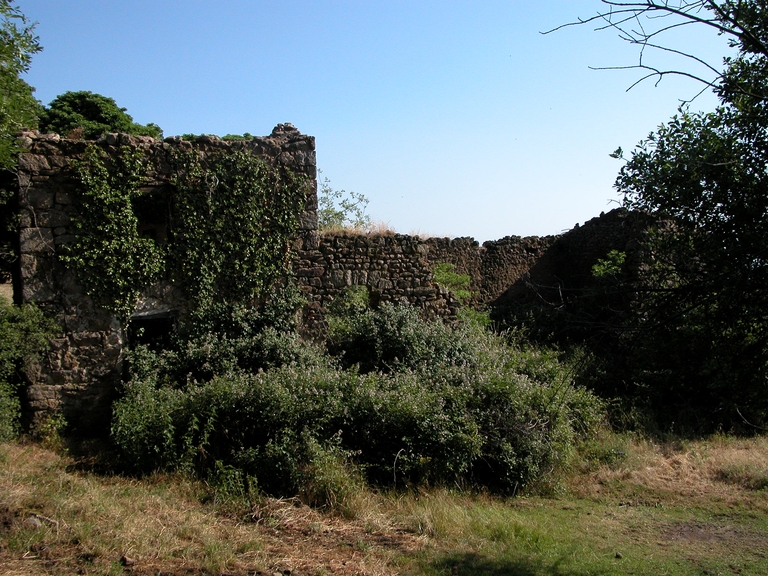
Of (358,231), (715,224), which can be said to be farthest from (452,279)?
(715,224)

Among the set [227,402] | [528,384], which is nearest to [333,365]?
[227,402]

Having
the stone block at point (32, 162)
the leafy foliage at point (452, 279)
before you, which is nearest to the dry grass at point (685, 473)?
the leafy foliage at point (452, 279)

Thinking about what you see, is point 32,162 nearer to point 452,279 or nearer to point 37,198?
point 37,198

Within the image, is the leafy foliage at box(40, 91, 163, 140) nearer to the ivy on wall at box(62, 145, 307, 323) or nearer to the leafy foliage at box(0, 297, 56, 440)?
the ivy on wall at box(62, 145, 307, 323)

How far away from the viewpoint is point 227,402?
824 centimetres

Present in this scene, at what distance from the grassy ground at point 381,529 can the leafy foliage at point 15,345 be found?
0.58 meters

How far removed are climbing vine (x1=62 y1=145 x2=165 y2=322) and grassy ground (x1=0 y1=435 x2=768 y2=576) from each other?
2.49 metres

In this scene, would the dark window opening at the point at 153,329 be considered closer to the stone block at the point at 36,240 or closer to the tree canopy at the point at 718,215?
the stone block at the point at 36,240

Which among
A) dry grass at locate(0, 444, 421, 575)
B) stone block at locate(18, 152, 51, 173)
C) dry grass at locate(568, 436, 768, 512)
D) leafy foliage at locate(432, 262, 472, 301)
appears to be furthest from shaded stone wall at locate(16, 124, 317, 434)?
leafy foliage at locate(432, 262, 472, 301)

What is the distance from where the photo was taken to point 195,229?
1020 centimetres

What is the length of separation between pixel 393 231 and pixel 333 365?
3.31m

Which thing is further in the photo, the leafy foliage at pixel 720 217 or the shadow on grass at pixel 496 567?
the shadow on grass at pixel 496 567

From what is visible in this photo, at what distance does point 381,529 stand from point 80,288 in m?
5.99

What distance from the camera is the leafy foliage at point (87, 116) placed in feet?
54.1
